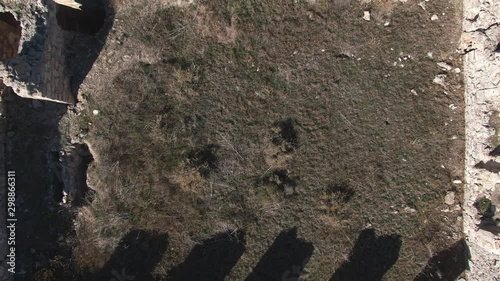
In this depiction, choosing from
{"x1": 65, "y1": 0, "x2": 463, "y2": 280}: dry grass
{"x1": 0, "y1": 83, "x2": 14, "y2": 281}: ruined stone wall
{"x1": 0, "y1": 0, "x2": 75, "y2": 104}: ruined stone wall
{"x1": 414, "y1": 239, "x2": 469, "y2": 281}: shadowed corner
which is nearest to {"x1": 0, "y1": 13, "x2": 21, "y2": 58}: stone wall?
{"x1": 0, "y1": 0, "x2": 75, "y2": 104}: ruined stone wall

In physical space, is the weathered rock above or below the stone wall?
below

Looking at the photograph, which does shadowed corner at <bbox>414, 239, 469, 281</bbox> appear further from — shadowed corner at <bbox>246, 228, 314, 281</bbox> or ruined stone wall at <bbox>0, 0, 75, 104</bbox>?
ruined stone wall at <bbox>0, 0, 75, 104</bbox>

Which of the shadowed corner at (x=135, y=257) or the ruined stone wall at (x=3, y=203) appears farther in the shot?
the shadowed corner at (x=135, y=257)

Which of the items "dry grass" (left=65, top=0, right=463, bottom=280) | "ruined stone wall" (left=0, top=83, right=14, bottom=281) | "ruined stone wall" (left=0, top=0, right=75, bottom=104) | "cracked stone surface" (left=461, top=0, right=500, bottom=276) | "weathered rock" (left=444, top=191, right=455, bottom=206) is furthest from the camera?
"weathered rock" (left=444, top=191, right=455, bottom=206)

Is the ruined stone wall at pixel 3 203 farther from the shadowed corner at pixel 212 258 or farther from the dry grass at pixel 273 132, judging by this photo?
the shadowed corner at pixel 212 258

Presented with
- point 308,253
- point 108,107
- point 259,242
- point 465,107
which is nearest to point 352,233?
point 308,253

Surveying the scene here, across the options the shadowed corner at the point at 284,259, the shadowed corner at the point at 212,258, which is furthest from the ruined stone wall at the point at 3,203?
the shadowed corner at the point at 284,259

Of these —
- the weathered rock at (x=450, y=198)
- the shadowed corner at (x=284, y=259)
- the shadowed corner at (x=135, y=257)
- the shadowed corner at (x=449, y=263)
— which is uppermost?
the weathered rock at (x=450, y=198)
